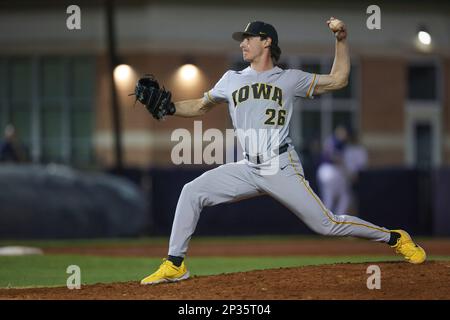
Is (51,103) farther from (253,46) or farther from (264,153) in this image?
(264,153)

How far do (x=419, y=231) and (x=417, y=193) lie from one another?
78 centimetres

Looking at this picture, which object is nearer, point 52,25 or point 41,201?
point 41,201

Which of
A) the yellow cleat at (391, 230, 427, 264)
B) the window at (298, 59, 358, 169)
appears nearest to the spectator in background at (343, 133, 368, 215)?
the window at (298, 59, 358, 169)

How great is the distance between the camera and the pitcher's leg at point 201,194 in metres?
8.30

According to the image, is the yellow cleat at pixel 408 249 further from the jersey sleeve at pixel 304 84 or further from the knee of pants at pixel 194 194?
the knee of pants at pixel 194 194

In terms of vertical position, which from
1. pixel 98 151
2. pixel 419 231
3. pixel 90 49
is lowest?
pixel 419 231

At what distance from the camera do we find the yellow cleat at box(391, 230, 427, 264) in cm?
859

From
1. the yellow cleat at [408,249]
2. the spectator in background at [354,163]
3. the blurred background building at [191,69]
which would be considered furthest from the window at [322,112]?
the yellow cleat at [408,249]

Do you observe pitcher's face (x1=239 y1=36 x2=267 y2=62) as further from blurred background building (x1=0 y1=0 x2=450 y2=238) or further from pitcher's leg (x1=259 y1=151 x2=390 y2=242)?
blurred background building (x1=0 y1=0 x2=450 y2=238)

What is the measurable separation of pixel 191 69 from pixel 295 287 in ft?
55.3
